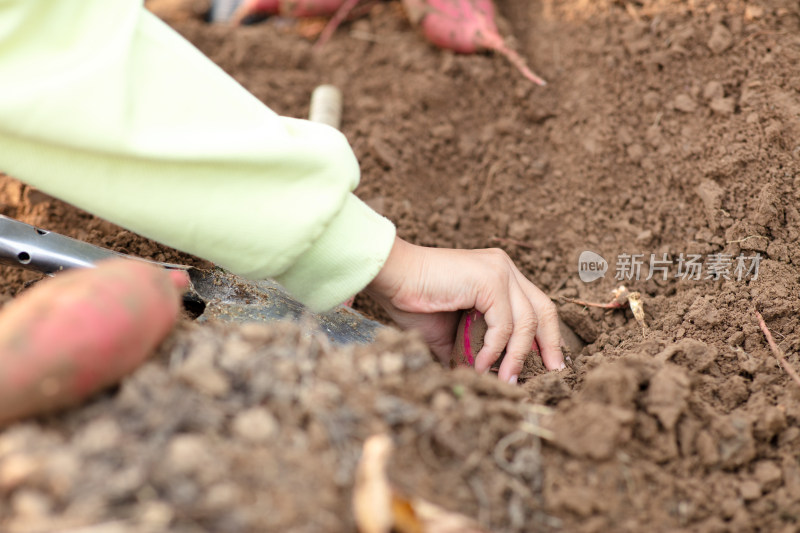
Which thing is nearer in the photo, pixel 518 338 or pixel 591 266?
pixel 518 338

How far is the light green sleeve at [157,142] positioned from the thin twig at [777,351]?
82cm

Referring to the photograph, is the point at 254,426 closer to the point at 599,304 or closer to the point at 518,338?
the point at 518,338

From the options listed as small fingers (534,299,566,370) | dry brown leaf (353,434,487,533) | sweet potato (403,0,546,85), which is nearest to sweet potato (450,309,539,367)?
small fingers (534,299,566,370)

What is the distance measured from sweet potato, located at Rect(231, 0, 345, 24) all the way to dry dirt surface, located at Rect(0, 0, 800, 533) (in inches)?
2.3

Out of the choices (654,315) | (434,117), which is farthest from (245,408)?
(434,117)

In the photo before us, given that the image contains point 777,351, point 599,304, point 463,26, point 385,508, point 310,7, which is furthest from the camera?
point 310,7

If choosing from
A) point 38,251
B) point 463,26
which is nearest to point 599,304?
point 463,26

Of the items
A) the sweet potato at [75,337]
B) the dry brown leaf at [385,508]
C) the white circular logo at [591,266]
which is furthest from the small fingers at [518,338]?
the sweet potato at [75,337]

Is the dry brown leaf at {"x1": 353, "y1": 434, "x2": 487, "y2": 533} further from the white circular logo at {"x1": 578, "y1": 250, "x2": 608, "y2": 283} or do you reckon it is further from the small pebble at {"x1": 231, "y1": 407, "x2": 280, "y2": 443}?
the white circular logo at {"x1": 578, "y1": 250, "x2": 608, "y2": 283}

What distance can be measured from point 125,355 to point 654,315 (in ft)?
3.67

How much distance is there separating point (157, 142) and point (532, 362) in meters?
0.84

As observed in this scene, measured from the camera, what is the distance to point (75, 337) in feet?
2.34

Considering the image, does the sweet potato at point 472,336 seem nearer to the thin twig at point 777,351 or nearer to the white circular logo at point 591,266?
the white circular logo at point 591,266

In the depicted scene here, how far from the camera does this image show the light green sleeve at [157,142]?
38.8 inches
